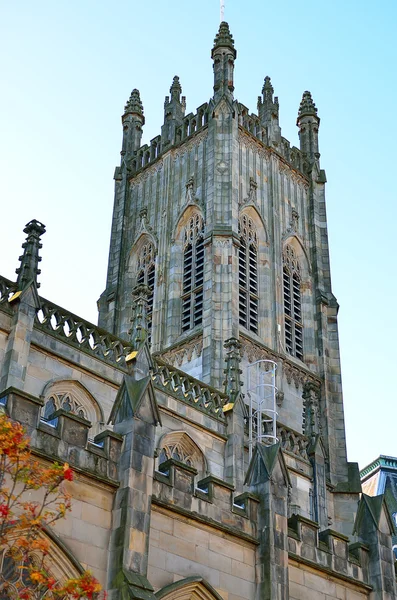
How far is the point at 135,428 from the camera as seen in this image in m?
15.7

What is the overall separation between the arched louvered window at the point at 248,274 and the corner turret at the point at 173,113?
610 cm

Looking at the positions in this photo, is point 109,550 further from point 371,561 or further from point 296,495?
point 296,495

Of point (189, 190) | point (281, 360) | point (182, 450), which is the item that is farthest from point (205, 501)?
point (189, 190)

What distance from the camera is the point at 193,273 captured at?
132ft

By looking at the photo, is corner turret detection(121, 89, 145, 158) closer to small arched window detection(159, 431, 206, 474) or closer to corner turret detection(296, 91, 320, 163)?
corner turret detection(296, 91, 320, 163)

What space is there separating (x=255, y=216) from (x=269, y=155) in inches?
153

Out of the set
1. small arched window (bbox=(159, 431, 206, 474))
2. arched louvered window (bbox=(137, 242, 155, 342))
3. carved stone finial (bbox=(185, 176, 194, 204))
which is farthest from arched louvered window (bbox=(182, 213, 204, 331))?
small arched window (bbox=(159, 431, 206, 474))

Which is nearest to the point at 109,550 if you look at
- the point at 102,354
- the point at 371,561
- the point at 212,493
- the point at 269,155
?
the point at 212,493

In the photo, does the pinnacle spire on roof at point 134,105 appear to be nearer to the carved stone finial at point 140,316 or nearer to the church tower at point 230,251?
the church tower at point 230,251

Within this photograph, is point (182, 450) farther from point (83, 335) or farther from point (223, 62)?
point (223, 62)

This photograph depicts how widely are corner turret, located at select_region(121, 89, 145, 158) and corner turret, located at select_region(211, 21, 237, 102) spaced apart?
19.1 feet

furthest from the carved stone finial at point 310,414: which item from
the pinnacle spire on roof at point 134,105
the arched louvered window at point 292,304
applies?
the pinnacle spire on roof at point 134,105

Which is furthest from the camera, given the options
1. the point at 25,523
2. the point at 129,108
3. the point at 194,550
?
the point at 129,108

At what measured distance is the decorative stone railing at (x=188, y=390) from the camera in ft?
96.5
